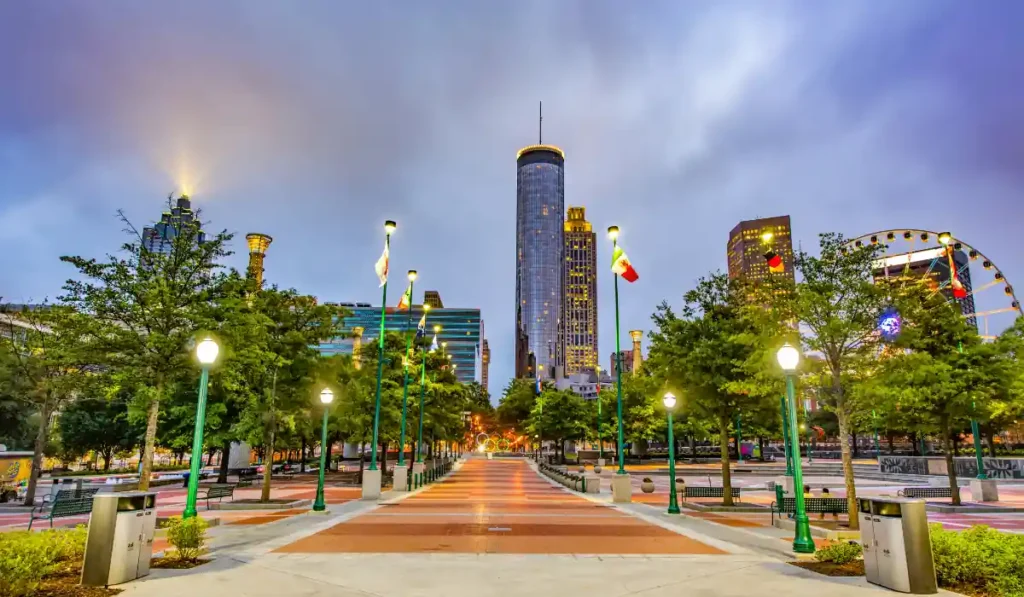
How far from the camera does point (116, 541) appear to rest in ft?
31.7

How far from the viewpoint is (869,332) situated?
58.2 feet

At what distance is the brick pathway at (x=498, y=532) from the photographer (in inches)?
541

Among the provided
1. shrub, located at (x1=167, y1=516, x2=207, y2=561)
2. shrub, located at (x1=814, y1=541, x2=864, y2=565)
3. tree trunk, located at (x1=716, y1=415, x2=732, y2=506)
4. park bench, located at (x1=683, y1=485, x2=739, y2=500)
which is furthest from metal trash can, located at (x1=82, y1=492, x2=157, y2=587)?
park bench, located at (x1=683, y1=485, x2=739, y2=500)

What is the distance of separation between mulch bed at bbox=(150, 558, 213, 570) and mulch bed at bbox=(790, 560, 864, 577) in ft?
38.0

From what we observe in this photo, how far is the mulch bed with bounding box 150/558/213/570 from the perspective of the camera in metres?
11.1

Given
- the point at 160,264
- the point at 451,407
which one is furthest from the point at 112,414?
the point at 160,264

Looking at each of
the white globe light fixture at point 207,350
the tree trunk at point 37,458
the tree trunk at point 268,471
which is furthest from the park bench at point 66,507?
the white globe light fixture at point 207,350

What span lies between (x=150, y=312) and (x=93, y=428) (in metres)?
48.9

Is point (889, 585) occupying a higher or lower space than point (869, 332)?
lower

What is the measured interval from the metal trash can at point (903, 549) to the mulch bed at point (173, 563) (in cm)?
A: 1209

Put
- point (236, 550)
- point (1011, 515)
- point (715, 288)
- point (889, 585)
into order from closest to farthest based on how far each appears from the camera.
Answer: point (889, 585), point (236, 550), point (1011, 515), point (715, 288)

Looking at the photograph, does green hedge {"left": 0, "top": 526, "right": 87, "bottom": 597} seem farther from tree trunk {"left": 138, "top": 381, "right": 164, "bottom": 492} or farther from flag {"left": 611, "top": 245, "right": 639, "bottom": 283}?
flag {"left": 611, "top": 245, "right": 639, "bottom": 283}

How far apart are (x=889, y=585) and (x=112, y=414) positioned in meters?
66.0

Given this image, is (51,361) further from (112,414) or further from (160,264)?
(112,414)
